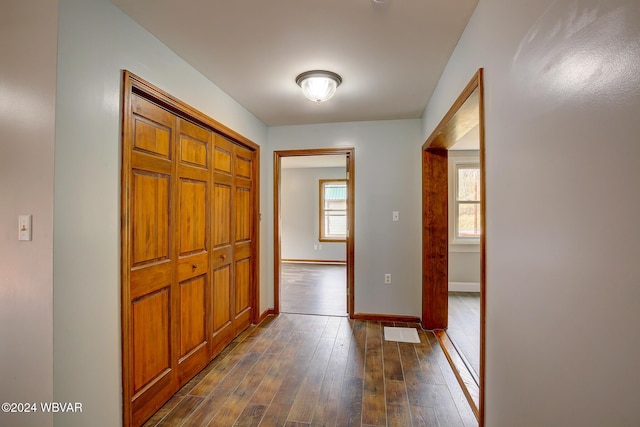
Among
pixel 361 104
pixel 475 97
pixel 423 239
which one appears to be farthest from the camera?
pixel 423 239

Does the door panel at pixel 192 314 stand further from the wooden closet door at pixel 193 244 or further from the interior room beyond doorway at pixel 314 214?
the interior room beyond doorway at pixel 314 214

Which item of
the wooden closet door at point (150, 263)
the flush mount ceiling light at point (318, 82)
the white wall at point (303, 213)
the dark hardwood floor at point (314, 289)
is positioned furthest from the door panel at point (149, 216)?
the white wall at point (303, 213)

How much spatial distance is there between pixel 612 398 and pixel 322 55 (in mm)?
2250

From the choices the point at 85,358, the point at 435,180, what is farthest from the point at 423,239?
the point at 85,358

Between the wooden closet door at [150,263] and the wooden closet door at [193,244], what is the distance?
0.10 meters

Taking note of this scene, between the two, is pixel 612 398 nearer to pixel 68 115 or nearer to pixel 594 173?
pixel 594 173

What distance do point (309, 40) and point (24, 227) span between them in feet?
5.98

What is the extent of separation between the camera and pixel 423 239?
3.43 meters

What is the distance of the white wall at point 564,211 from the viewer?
715 millimetres

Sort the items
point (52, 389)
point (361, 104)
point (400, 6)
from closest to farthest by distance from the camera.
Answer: point (52, 389)
point (400, 6)
point (361, 104)

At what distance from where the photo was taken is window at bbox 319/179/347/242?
7.57 meters

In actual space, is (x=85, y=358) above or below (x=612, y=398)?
below

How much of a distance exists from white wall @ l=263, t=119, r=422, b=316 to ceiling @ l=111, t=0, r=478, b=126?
2.50 feet

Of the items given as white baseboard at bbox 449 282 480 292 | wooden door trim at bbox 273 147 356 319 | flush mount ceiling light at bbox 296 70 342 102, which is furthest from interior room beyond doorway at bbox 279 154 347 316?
flush mount ceiling light at bbox 296 70 342 102
